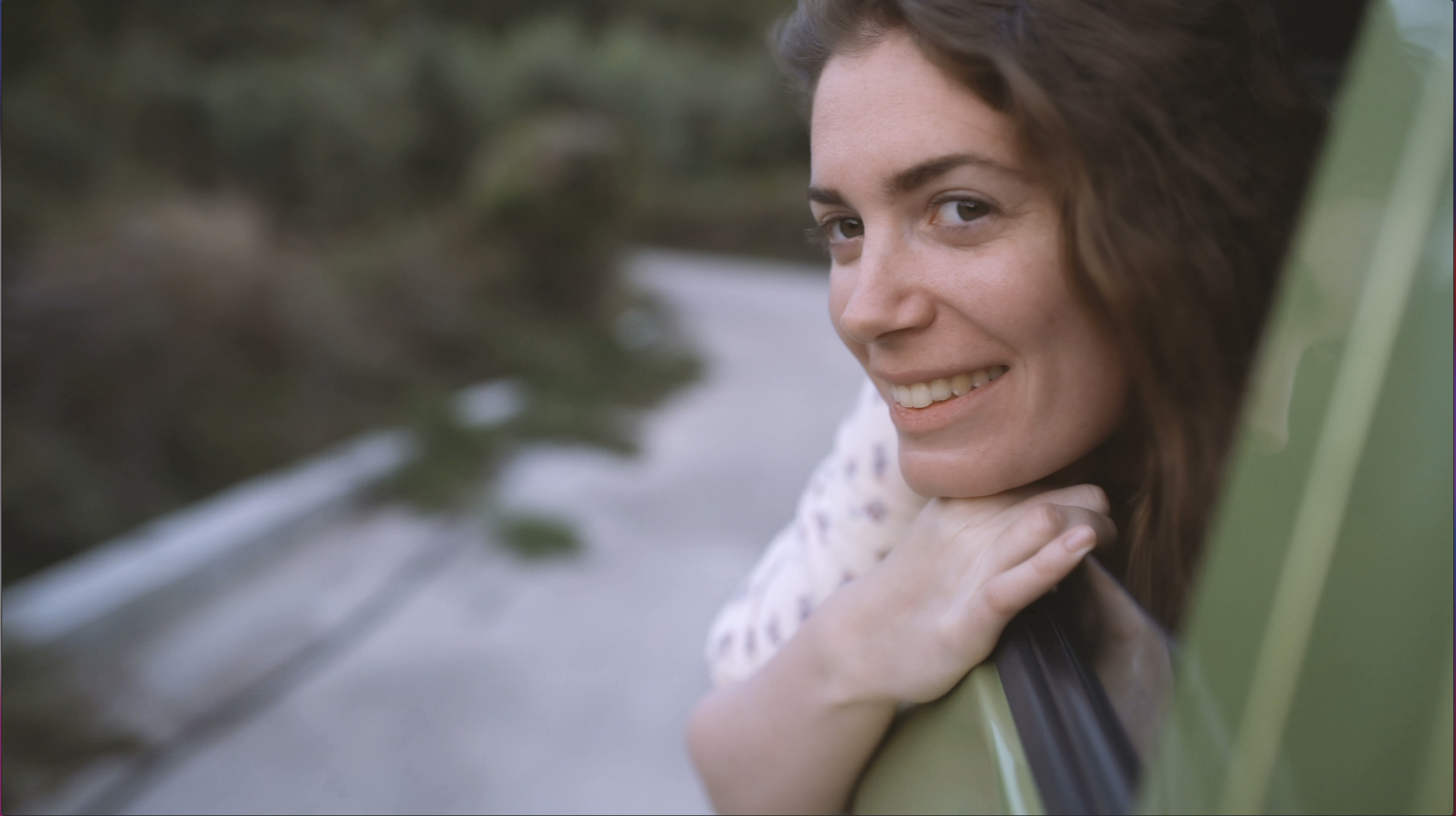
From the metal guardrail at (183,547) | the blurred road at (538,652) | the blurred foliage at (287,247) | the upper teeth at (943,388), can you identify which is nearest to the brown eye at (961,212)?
the upper teeth at (943,388)

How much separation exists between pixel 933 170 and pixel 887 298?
0.12 meters

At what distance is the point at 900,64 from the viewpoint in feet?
3.01

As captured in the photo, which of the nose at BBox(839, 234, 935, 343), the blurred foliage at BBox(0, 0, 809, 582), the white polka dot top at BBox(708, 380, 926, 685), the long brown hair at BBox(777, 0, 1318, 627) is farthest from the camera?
the blurred foliage at BBox(0, 0, 809, 582)

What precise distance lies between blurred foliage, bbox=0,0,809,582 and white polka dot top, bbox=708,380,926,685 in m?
1.17

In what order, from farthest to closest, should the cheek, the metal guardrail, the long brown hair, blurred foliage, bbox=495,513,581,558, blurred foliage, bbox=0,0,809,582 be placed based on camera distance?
blurred foliage, bbox=495,513,581,558
blurred foliage, bbox=0,0,809,582
the metal guardrail
the cheek
the long brown hair

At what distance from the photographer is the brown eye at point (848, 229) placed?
3.46 ft

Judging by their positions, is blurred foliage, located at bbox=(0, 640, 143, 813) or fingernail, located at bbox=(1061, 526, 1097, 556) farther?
blurred foliage, located at bbox=(0, 640, 143, 813)

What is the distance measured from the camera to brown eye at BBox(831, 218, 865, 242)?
1055 millimetres

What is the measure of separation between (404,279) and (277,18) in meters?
5.15

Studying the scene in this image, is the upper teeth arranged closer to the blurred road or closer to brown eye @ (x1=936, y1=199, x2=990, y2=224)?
brown eye @ (x1=936, y1=199, x2=990, y2=224)

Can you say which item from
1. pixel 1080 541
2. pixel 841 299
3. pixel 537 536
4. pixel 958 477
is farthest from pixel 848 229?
pixel 537 536

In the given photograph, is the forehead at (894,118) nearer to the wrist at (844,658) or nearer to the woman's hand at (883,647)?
the woman's hand at (883,647)

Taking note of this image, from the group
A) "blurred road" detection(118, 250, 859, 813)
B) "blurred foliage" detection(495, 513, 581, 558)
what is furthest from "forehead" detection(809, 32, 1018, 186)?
"blurred foliage" detection(495, 513, 581, 558)

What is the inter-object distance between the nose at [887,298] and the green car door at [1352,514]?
0.35 meters
